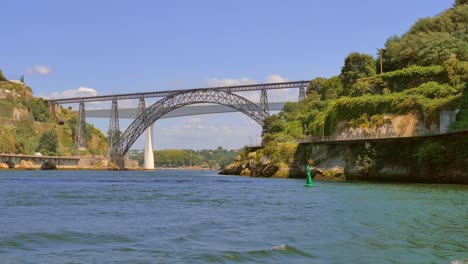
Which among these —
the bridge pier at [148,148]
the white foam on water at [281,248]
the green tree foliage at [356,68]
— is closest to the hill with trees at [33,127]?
the bridge pier at [148,148]

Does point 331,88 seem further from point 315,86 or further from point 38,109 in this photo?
point 38,109

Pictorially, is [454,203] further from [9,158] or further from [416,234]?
[9,158]

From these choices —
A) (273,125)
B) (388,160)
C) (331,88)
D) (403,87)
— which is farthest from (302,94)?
(388,160)

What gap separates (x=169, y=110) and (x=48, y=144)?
38260mm

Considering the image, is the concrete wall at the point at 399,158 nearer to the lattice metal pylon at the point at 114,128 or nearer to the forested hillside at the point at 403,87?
the forested hillside at the point at 403,87

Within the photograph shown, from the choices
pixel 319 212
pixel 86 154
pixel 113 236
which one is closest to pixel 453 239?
pixel 319 212

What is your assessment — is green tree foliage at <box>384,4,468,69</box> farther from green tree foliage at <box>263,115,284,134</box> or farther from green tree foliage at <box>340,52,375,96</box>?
green tree foliage at <box>263,115,284,134</box>

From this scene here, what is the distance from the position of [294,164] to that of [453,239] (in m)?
55.3

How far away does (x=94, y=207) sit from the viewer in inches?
1014

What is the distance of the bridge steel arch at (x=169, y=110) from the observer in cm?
11331

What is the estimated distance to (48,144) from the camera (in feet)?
468

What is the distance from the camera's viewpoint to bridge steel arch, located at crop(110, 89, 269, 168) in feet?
372

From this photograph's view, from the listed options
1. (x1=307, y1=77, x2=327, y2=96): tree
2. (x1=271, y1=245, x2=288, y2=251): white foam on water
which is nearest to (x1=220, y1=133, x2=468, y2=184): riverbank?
(x1=307, y1=77, x2=327, y2=96): tree

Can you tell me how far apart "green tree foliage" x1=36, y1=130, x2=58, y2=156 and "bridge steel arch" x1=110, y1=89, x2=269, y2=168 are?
16.5m
